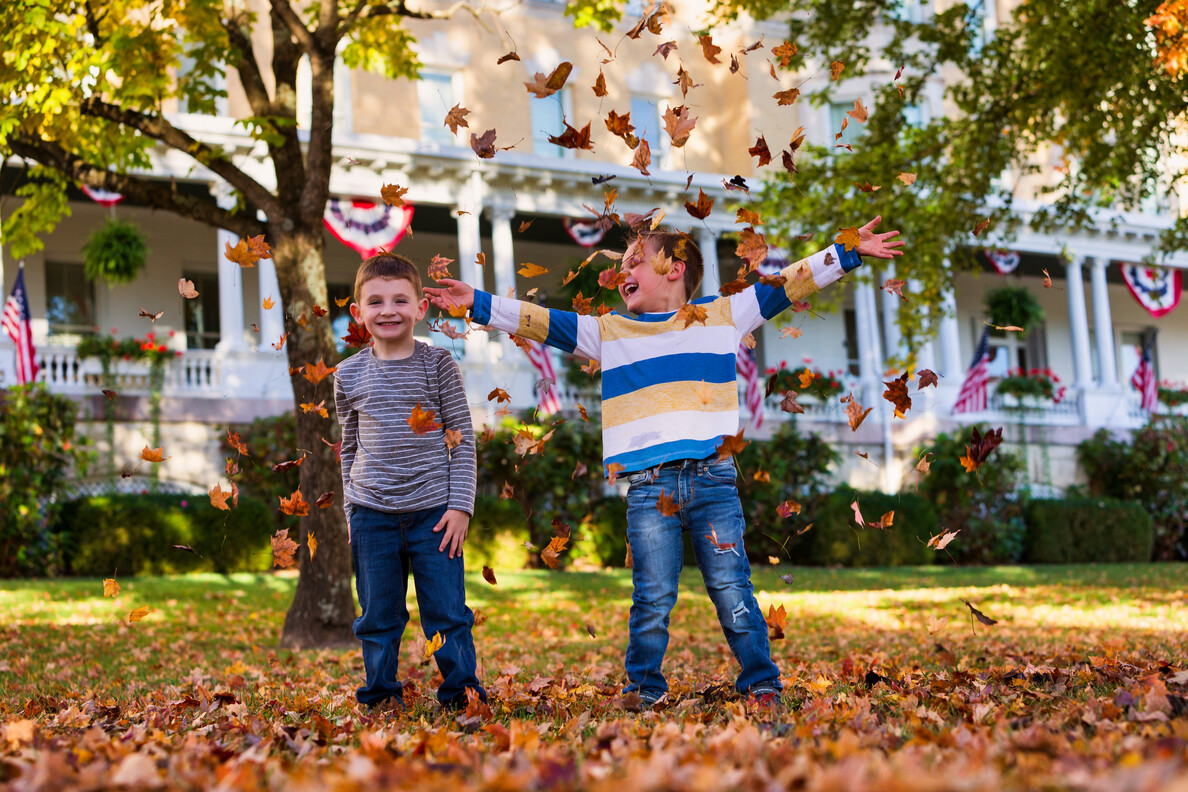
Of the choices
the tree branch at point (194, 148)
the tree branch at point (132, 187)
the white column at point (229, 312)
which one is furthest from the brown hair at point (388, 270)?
the white column at point (229, 312)

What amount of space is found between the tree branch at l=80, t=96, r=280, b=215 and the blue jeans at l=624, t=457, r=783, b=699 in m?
4.48

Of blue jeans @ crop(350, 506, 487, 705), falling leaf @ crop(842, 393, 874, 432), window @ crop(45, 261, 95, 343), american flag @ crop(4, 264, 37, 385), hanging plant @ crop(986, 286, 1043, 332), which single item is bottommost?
blue jeans @ crop(350, 506, 487, 705)

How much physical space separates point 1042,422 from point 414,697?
1976cm

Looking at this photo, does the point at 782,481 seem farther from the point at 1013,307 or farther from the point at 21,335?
the point at 21,335

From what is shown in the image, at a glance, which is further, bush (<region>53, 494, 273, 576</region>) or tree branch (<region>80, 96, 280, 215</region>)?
bush (<region>53, 494, 273, 576</region>)

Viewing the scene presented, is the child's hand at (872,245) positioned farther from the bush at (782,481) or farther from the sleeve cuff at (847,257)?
the bush at (782,481)

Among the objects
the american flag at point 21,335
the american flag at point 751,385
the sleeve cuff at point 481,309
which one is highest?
the american flag at point 21,335

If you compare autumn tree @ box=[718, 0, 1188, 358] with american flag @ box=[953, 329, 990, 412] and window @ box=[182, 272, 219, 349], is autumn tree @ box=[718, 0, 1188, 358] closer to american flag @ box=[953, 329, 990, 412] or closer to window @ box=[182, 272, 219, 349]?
american flag @ box=[953, 329, 990, 412]

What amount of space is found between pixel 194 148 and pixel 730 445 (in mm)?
5067

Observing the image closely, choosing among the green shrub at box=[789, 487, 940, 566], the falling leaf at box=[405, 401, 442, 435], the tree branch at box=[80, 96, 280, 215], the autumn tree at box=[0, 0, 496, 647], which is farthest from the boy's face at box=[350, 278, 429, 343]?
the green shrub at box=[789, 487, 940, 566]

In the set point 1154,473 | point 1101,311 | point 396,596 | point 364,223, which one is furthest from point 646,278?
point 1101,311

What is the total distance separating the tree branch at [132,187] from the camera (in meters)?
7.21

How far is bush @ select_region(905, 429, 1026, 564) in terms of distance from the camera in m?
17.8

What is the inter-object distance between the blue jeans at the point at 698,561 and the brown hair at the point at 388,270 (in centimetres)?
109
